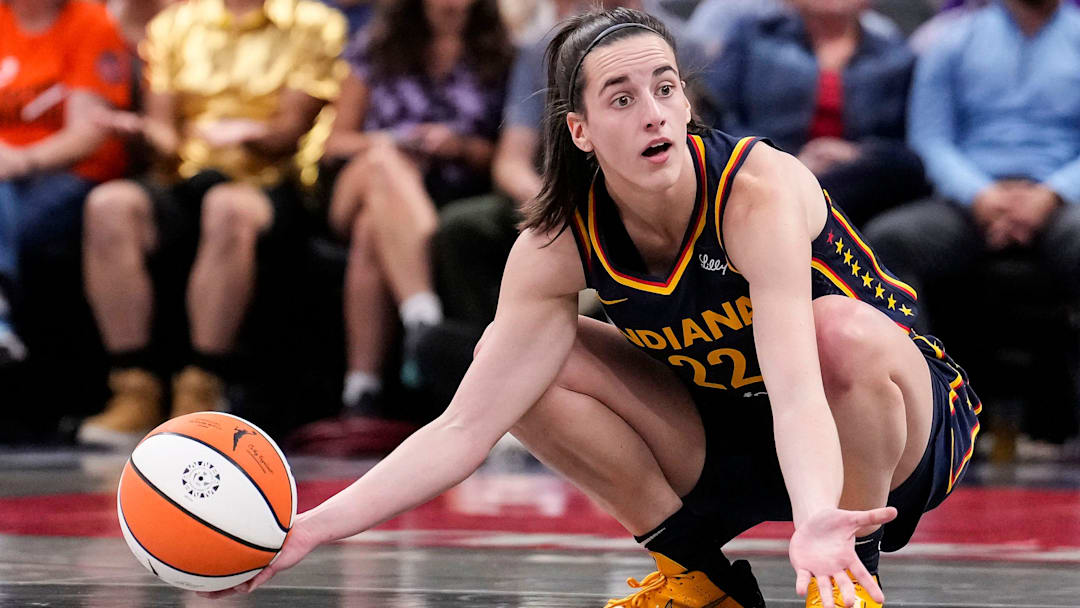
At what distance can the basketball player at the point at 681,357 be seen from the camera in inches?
88.5

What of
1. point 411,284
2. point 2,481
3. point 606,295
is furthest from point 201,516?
point 411,284

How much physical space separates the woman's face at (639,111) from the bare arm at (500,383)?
0.19 meters

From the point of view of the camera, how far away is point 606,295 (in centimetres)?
241

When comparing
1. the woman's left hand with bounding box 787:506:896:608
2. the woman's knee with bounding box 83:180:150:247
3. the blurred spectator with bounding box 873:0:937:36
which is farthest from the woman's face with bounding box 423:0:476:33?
the woman's left hand with bounding box 787:506:896:608

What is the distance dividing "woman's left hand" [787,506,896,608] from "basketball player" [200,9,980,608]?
0.31 ft

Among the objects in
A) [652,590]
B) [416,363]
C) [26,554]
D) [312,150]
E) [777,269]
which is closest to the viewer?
[777,269]

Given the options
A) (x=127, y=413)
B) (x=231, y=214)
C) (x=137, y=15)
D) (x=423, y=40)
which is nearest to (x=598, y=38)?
(x=423, y=40)

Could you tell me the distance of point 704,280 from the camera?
92.4 inches

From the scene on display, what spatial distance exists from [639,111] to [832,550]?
697 mm

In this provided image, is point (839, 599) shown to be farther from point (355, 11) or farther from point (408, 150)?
point (355, 11)

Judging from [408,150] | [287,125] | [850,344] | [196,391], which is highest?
[850,344]

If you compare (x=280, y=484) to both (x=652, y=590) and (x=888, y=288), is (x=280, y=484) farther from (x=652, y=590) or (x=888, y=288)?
(x=888, y=288)

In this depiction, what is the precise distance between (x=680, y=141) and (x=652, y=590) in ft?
2.45

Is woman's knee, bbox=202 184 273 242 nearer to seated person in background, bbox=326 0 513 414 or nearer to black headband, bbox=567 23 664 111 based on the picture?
seated person in background, bbox=326 0 513 414
